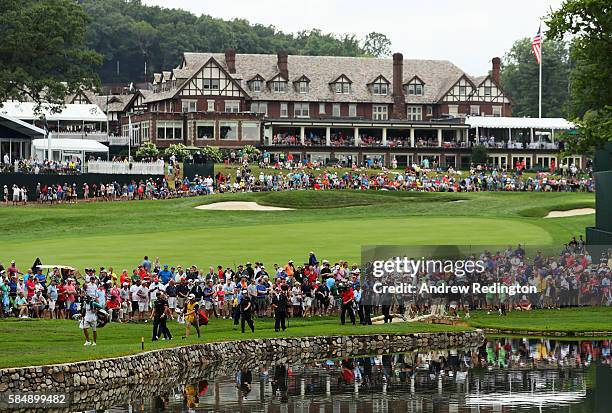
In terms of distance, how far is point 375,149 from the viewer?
117m

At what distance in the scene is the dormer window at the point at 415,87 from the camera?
126 metres

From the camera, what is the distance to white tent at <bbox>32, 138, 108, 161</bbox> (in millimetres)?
94550

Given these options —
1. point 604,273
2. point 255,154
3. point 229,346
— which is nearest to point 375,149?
point 255,154

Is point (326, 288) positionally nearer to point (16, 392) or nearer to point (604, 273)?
point (604, 273)

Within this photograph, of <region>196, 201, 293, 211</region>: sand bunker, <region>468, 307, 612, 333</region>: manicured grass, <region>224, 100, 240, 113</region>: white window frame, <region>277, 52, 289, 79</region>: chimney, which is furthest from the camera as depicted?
<region>277, 52, 289, 79</region>: chimney

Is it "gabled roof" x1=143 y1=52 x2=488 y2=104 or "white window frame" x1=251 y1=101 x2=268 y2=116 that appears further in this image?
"gabled roof" x1=143 y1=52 x2=488 y2=104

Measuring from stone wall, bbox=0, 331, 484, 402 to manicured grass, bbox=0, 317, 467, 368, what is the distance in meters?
0.37

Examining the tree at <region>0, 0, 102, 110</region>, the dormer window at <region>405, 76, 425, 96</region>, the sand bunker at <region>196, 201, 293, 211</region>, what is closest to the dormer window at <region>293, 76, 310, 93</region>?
the dormer window at <region>405, 76, 425, 96</region>

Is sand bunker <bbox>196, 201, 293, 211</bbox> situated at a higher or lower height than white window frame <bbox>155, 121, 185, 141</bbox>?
lower

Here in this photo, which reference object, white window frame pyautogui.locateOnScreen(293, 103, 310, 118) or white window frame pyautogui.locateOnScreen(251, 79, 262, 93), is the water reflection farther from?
white window frame pyautogui.locateOnScreen(293, 103, 310, 118)

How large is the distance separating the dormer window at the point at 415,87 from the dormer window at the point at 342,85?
664cm

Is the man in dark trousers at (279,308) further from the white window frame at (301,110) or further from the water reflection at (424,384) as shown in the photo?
the white window frame at (301,110)

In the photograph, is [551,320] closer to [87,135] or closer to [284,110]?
[87,135]

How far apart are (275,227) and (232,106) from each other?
171 ft
